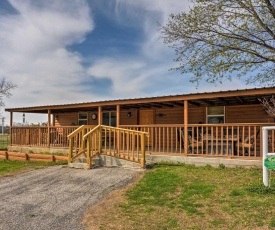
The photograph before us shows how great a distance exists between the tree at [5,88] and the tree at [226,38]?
1817cm

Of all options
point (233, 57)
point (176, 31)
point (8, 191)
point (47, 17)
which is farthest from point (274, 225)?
point (47, 17)

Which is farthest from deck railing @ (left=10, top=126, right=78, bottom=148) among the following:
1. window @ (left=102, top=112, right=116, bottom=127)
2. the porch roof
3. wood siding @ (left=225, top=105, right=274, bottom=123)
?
wood siding @ (left=225, top=105, right=274, bottom=123)

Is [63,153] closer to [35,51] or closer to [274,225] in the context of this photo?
[35,51]

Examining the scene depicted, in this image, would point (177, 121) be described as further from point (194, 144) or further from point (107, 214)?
point (107, 214)

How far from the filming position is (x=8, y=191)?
6.02 m

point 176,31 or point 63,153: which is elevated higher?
point 176,31

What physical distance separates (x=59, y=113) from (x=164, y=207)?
13450 millimetres

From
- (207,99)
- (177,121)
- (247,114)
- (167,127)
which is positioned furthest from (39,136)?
(247,114)

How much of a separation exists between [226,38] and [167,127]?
3.58m

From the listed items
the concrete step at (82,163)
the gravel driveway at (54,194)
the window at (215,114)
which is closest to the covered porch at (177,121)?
the window at (215,114)

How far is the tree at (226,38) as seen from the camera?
8398mm

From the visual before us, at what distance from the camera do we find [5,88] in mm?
23156

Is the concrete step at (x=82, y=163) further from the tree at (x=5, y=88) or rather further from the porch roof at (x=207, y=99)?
the tree at (x=5, y=88)

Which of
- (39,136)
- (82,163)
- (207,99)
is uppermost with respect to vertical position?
(207,99)
